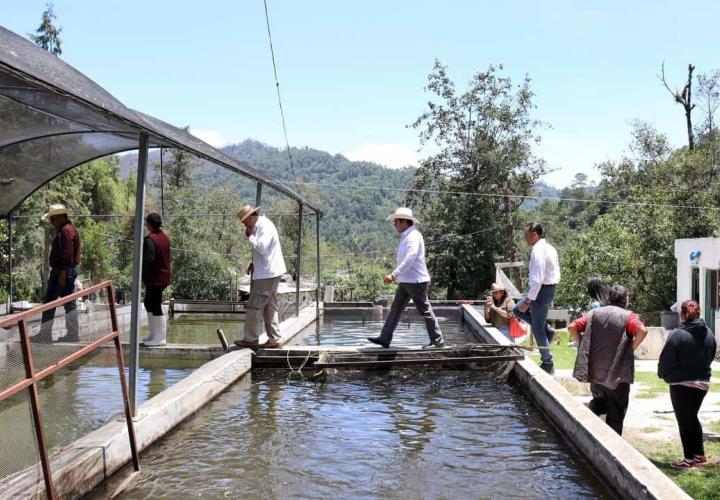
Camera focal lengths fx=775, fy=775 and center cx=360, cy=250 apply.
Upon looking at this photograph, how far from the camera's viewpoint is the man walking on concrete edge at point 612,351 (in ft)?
19.6

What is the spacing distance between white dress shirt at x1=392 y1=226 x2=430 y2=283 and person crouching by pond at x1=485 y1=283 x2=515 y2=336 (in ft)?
11.4

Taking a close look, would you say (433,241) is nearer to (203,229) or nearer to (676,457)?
(203,229)

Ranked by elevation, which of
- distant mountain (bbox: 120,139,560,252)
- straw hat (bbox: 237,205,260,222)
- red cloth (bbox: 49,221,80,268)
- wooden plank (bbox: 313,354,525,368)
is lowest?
wooden plank (bbox: 313,354,525,368)

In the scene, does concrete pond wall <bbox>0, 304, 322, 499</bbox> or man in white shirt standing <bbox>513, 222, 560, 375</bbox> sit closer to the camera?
concrete pond wall <bbox>0, 304, 322, 499</bbox>

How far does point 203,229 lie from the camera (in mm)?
42969

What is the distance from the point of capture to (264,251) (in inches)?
353

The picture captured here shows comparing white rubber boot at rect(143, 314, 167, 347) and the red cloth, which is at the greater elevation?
the red cloth

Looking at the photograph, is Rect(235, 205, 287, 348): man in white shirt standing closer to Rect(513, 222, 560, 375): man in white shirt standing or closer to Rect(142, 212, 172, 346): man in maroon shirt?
Rect(142, 212, 172, 346): man in maroon shirt

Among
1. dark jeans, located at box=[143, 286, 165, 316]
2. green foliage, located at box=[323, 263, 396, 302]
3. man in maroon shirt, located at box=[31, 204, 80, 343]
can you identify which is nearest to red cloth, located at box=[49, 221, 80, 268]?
man in maroon shirt, located at box=[31, 204, 80, 343]

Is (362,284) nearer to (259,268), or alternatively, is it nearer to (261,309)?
(261,309)

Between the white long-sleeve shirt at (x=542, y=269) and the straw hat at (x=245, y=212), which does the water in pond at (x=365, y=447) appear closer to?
the white long-sleeve shirt at (x=542, y=269)

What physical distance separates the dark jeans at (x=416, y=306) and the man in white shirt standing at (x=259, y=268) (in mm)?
1426

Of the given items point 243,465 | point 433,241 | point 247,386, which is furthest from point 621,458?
point 433,241

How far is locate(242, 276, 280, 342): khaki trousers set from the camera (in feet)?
29.8
